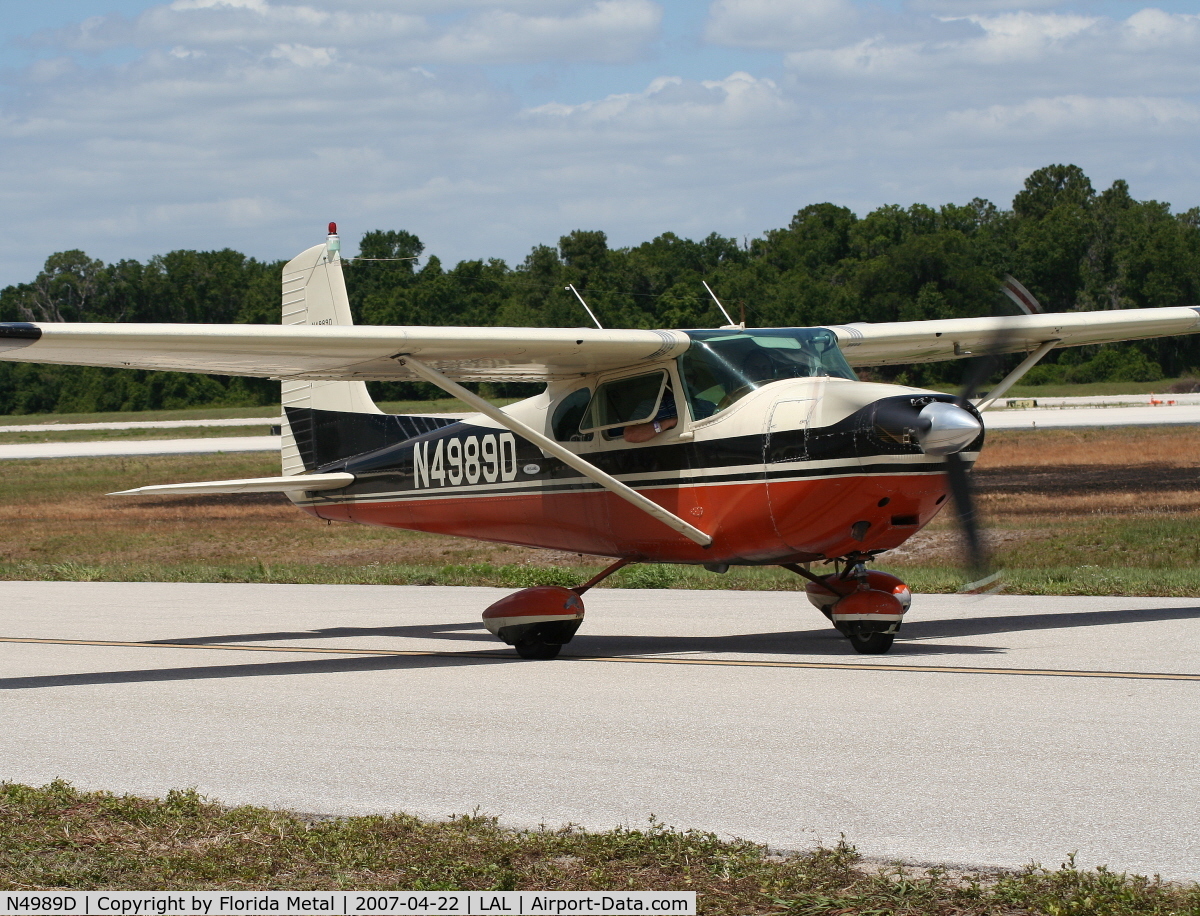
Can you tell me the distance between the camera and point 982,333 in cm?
1328

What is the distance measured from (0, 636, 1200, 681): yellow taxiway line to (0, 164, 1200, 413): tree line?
51.1m

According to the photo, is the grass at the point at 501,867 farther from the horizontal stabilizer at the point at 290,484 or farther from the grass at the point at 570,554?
the grass at the point at 570,554

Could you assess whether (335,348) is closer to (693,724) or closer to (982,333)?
(693,724)

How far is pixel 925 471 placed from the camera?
9836 mm

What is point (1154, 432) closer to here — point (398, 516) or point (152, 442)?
point (398, 516)

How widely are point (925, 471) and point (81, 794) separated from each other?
6033 millimetres

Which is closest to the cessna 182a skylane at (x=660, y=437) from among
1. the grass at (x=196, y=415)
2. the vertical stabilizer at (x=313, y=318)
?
the vertical stabilizer at (x=313, y=318)

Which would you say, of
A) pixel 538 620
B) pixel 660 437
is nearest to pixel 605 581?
pixel 538 620

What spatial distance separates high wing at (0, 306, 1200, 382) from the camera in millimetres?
9773

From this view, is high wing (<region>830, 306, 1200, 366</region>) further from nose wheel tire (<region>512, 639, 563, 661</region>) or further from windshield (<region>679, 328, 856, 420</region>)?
nose wheel tire (<region>512, 639, 563, 661</region>)

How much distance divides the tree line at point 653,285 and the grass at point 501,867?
187 ft

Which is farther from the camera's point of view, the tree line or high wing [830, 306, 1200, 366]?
the tree line

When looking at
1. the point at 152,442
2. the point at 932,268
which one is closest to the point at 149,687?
the point at 932,268

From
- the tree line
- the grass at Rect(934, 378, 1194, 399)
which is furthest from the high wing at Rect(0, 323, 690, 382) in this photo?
the grass at Rect(934, 378, 1194, 399)
